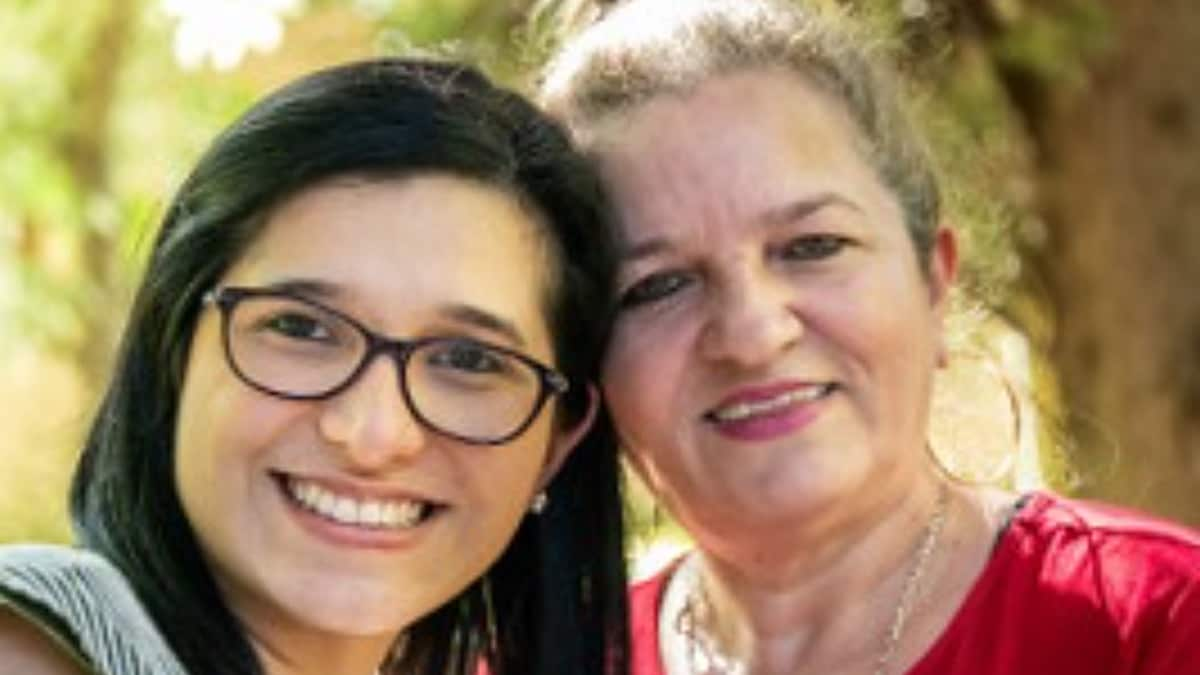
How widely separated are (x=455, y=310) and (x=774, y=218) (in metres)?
0.53

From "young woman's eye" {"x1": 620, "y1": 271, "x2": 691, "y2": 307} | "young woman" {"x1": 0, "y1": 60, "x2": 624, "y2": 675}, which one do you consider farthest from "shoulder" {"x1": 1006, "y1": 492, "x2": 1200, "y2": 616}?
"young woman" {"x1": 0, "y1": 60, "x2": 624, "y2": 675}

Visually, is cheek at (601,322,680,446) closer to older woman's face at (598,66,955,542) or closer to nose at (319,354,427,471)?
older woman's face at (598,66,955,542)

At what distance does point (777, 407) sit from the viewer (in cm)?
288

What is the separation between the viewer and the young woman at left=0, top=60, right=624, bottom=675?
245 cm

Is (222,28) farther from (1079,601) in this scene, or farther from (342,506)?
(1079,601)

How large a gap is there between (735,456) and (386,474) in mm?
581

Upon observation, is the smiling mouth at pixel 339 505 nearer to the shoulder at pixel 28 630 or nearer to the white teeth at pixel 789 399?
the shoulder at pixel 28 630

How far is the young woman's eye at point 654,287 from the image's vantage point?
2.88 m

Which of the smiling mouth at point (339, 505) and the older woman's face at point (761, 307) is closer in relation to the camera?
the smiling mouth at point (339, 505)

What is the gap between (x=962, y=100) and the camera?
18.0ft

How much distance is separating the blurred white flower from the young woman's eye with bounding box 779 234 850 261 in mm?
2191

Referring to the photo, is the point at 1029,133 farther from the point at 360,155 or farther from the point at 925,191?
the point at 360,155

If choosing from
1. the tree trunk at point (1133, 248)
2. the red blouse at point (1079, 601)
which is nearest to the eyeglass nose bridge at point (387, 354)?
the red blouse at point (1079, 601)

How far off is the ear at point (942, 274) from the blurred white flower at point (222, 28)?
210 cm
